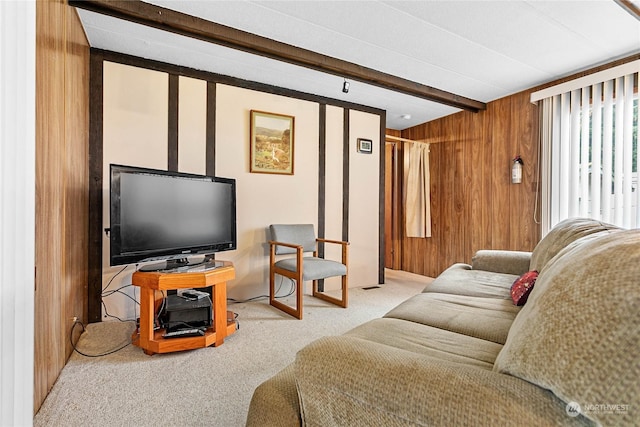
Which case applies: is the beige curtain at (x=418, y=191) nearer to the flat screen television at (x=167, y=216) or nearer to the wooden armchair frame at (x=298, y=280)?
the wooden armchair frame at (x=298, y=280)

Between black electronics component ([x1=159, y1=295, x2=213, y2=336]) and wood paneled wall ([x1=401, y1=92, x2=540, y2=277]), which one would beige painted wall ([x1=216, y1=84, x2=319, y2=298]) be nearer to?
black electronics component ([x1=159, y1=295, x2=213, y2=336])

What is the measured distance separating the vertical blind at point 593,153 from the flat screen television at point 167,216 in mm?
3191

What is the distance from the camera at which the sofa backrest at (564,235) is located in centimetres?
159

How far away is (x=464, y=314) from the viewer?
1576mm

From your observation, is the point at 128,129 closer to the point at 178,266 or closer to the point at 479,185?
the point at 178,266

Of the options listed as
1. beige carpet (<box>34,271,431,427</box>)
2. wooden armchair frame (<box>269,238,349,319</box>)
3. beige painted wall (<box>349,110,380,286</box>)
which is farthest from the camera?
beige painted wall (<box>349,110,380,286</box>)

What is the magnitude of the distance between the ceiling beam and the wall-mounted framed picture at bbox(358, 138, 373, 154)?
2.78 ft

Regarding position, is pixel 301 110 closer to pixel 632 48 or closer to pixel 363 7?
pixel 363 7

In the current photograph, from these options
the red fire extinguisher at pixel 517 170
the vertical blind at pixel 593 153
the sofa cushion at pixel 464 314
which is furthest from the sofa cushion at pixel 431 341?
the red fire extinguisher at pixel 517 170

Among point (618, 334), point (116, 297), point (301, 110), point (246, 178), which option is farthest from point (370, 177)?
point (618, 334)

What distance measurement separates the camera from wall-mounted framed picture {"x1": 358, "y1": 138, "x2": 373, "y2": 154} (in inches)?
161

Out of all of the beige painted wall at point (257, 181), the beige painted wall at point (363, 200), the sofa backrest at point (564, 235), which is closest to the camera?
the sofa backrest at point (564, 235)

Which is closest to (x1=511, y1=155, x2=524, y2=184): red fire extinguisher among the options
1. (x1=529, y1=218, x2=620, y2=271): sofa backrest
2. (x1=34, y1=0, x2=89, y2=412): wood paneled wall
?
(x1=529, y1=218, x2=620, y2=271): sofa backrest

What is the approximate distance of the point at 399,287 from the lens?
13.3ft
